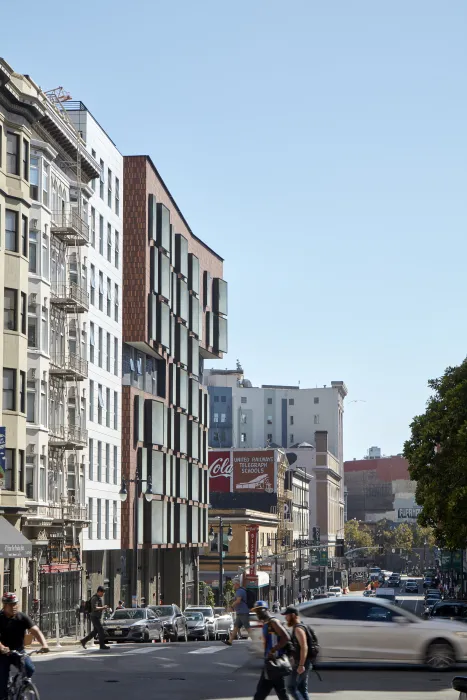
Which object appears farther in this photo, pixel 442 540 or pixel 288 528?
pixel 288 528

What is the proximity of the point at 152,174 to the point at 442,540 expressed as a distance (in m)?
36.3

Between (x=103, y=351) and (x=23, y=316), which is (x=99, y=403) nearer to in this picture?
(x=103, y=351)

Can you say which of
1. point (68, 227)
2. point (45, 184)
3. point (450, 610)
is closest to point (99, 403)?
point (68, 227)

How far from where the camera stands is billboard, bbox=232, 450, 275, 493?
140 m

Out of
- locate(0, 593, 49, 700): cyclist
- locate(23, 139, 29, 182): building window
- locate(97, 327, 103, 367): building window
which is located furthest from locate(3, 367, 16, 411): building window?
locate(0, 593, 49, 700): cyclist

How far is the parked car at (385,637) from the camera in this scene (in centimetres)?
2775

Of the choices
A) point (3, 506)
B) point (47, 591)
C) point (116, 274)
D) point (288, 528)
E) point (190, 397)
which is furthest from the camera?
point (288, 528)

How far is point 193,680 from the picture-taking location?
87.9 ft

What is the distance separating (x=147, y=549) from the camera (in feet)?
278

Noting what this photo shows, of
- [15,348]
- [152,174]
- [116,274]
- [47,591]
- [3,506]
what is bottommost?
[47,591]

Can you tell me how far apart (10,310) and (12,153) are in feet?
21.0

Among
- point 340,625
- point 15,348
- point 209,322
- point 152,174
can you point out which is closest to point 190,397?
point 209,322

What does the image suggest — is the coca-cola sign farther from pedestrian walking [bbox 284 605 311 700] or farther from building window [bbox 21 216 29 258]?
pedestrian walking [bbox 284 605 311 700]

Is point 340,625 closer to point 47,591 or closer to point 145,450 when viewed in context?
point 47,591
